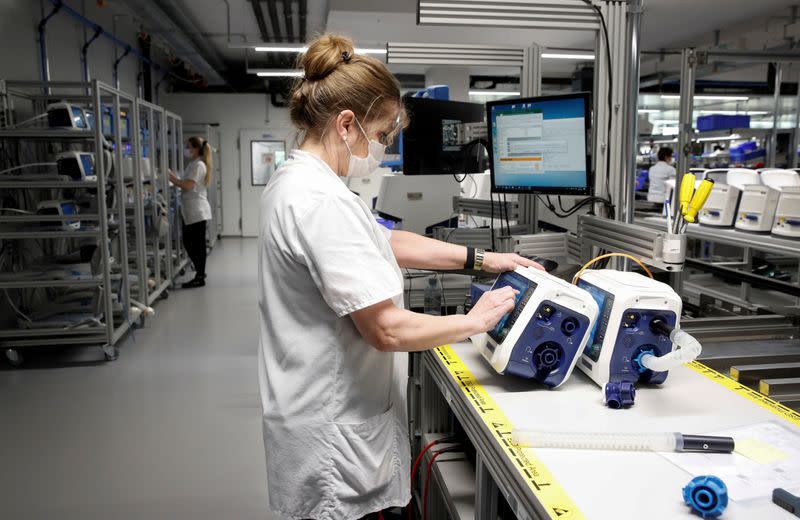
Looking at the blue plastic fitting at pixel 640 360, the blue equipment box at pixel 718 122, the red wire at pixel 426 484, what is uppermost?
the blue equipment box at pixel 718 122

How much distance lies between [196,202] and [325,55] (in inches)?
231

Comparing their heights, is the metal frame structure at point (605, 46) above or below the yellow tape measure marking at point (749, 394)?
above

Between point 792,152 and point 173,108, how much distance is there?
379 inches

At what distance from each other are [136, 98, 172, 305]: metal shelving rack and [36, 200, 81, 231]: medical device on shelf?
2.11ft

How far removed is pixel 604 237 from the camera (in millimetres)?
1798

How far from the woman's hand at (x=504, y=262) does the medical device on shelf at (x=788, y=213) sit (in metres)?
1.77

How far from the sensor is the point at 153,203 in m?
5.68

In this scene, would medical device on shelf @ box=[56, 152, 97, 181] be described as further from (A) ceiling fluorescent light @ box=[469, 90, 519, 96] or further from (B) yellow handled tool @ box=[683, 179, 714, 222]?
(A) ceiling fluorescent light @ box=[469, 90, 519, 96]

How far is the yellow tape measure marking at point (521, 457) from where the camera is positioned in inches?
34.7

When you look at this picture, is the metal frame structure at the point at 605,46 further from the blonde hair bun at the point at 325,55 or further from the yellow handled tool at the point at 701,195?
the blonde hair bun at the point at 325,55

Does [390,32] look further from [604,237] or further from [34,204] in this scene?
[604,237]

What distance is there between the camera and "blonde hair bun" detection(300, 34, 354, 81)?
3.98ft

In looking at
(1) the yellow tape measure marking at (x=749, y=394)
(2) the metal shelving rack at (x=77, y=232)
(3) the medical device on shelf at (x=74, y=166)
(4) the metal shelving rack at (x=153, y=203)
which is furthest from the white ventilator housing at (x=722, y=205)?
(4) the metal shelving rack at (x=153, y=203)

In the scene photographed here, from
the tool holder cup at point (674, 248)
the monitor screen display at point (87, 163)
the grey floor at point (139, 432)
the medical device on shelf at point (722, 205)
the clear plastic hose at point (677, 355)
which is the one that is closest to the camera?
the clear plastic hose at point (677, 355)
